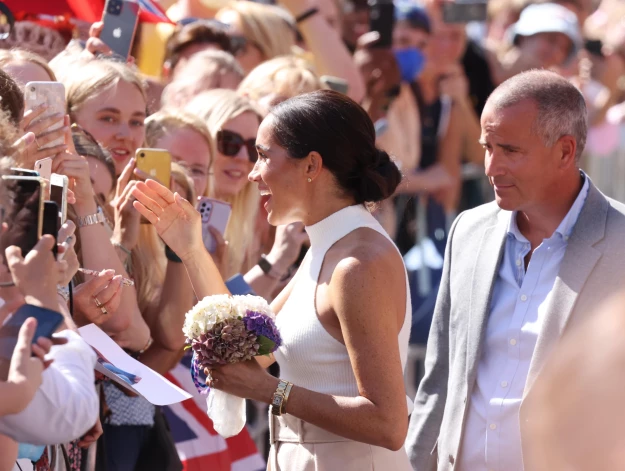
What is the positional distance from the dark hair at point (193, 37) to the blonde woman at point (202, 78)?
504 millimetres

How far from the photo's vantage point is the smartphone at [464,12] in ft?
27.7

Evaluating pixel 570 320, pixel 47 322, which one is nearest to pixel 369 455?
pixel 570 320

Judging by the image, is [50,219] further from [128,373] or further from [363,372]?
[363,372]

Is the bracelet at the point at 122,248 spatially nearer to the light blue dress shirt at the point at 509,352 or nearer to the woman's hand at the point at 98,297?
the woman's hand at the point at 98,297

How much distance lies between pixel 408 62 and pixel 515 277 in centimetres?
478

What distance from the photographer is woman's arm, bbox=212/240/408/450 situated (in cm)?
306

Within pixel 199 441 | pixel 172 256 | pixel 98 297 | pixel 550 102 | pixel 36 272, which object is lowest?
pixel 199 441

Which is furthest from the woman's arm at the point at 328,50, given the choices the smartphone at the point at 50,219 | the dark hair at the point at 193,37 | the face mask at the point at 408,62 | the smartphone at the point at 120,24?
the smartphone at the point at 50,219

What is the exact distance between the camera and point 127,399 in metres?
4.18

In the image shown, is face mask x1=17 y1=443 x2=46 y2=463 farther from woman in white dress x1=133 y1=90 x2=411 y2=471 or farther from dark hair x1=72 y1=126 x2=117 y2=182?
dark hair x1=72 y1=126 x2=117 y2=182

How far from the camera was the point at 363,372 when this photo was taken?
3.06 metres

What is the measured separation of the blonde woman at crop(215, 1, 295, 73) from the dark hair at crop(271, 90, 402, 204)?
389cm

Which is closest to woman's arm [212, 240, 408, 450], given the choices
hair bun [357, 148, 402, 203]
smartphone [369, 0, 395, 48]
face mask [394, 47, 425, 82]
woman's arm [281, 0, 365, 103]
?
hair bun [357, 148, 402, 203]

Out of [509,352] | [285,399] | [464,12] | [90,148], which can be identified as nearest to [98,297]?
[285,399]
